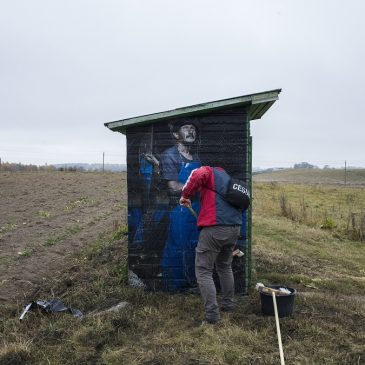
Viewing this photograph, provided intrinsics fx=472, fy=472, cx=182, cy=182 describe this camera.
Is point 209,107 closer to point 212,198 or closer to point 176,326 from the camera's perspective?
point 212,198

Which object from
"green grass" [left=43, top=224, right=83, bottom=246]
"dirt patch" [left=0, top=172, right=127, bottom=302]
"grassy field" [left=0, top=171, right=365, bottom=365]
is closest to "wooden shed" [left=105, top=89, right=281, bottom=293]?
"grassy field" [left=0, top=171, right=365, bottom=365]

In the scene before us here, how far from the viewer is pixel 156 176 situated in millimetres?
7141

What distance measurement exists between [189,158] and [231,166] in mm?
637

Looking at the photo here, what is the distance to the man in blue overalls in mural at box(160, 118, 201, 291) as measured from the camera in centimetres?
705

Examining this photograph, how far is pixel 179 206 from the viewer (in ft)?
23.2

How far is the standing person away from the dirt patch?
10.1ft

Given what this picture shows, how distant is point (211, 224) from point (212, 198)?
32cm

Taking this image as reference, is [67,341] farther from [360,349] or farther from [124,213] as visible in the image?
[124,213]

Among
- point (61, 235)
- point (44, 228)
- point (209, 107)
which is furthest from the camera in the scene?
point (44, 228)

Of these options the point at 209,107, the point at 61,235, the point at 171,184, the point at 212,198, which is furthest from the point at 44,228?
the point at 212,198

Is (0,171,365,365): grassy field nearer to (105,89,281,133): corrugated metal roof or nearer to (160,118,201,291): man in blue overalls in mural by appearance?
(160,118,201,291): man in blue overalls in mural

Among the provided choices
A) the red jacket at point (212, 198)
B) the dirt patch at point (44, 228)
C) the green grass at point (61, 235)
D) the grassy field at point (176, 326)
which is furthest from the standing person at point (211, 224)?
the green grass at point (61, 235)

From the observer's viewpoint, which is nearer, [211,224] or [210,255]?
[211,224]

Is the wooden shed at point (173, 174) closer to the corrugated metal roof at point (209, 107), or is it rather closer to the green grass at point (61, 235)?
the corrugated metal roof at point (209, 107)
